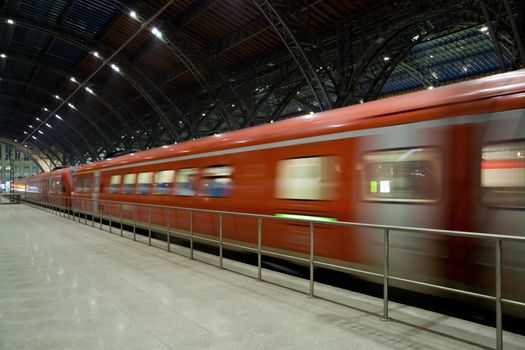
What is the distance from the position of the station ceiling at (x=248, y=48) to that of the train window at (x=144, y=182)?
8.25m

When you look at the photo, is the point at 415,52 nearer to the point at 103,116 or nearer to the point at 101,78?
the point at 101,78

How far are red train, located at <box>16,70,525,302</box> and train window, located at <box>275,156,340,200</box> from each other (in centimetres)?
2

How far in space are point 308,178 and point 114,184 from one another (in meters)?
12.0

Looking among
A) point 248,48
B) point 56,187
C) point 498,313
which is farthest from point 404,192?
point 56,187

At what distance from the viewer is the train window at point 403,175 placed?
4969mm

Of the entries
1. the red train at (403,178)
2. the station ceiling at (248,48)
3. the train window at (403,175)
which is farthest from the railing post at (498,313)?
the station ceiling at (248,48)

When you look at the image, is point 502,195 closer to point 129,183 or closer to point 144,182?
point 144,182

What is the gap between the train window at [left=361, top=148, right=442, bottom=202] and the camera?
497 cm

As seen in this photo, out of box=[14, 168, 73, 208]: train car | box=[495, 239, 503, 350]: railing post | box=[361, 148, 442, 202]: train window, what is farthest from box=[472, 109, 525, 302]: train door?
box=[14, 168, 73, 208]: train car

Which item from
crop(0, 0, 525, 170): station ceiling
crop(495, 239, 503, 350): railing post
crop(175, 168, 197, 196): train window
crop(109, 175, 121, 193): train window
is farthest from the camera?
crop(109, 175, 121, 193): train window

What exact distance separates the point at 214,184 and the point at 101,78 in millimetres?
27622

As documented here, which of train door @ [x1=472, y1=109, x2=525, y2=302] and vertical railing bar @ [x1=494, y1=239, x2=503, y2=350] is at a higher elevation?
train door @ [x1=472, y1=109, x2=525, y2=302]

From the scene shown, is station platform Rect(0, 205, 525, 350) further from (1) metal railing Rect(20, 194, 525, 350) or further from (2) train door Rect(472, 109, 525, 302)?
(2) train door Rect(472, 109, 525, 302)

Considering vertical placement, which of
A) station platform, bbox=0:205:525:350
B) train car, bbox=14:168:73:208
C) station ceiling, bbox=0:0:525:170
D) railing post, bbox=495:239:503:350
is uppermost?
station ceiling, bbox=0:0:525:170
